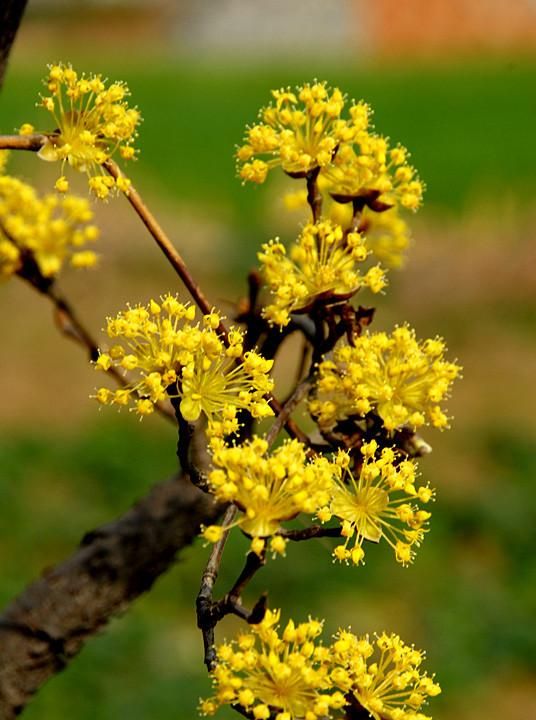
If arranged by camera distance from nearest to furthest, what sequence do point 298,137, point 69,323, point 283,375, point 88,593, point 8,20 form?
point 298,137
point 8,20
point 88,593
point 69,323
point 283,375

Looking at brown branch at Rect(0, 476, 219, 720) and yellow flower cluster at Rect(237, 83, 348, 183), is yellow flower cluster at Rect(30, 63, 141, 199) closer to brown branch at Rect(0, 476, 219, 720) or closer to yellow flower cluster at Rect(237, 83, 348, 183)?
yellow flower cluster at Rect(237, 83, 348, 183)

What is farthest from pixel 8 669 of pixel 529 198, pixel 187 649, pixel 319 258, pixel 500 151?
pixel 500 151

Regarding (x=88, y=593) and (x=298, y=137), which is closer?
(x=298, y=137)

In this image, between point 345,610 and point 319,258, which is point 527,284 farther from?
point 319,258

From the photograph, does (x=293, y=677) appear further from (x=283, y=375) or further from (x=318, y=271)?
(x=283, y=375)

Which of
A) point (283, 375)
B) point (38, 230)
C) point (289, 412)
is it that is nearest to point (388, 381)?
point (289, 412)

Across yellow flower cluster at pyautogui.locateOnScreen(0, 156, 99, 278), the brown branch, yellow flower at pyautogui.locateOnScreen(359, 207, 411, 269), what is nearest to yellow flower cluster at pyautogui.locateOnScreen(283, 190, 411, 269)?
yellow flower at pyautogui.locateOnScreen(359, 207, 411, 269)

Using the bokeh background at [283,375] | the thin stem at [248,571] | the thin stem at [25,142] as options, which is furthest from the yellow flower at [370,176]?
the bokeh background at [283,375]
